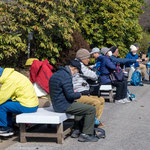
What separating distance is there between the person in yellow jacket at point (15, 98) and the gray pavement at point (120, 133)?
0.50 metres

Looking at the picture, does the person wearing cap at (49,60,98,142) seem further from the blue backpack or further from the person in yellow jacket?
the blue backpack

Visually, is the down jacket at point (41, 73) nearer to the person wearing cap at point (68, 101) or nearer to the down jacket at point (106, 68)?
the person wearing cap at point (68, 101)

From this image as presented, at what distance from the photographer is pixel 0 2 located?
1334 cm

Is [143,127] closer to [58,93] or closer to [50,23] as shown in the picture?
[58,93]

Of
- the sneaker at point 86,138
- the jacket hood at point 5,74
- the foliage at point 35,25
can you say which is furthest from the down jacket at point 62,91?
the foliage at point 35,25

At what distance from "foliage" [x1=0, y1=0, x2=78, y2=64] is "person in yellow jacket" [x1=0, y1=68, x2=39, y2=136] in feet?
19.7

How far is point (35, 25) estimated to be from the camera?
13398 mm

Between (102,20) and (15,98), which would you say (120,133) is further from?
(102,20)

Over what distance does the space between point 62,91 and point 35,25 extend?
742 centimetres

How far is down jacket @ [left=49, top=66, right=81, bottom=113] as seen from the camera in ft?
20.9

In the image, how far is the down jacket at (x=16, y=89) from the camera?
21.3 ft

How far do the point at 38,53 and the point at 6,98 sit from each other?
8863mm

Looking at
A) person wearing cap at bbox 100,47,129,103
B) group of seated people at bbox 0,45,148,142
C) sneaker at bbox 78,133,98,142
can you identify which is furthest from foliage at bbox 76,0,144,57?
sneaker at bbox 78,133,98,142

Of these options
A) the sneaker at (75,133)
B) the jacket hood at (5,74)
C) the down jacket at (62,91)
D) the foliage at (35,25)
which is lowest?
the sneaker at (75,133)
